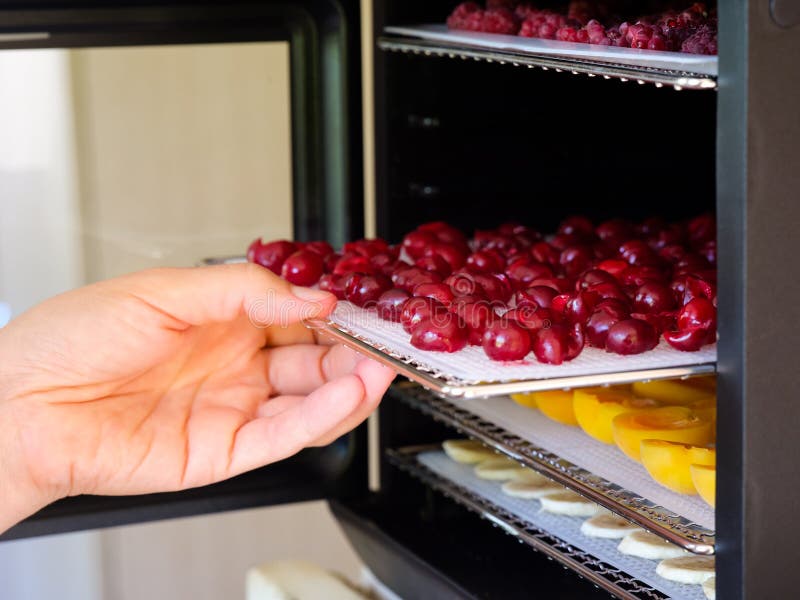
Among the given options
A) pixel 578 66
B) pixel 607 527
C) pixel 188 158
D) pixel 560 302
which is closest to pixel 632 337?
pixel 560 302

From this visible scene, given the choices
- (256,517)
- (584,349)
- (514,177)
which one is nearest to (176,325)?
(584,349)

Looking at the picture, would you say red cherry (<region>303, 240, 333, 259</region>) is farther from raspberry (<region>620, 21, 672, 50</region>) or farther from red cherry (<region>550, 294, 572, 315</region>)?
raspberry (<region>620, 21, 672, 50</region>)

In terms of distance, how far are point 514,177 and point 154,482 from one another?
667 mm

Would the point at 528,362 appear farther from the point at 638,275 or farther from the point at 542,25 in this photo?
the point at 542,25

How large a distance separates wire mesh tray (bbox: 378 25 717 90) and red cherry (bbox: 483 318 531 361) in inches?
9.2

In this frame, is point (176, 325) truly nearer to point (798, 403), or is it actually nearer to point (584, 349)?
point (584, 349)

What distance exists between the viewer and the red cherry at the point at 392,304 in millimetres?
1192

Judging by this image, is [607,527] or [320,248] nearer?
[607,527]

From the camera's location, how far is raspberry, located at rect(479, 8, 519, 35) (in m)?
1.40

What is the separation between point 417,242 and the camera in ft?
4.67

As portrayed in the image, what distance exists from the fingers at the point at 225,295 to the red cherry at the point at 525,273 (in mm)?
225

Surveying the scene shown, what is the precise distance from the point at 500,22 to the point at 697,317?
0.53m

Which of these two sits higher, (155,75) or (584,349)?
(155,75)

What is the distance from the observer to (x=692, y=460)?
1100mm
